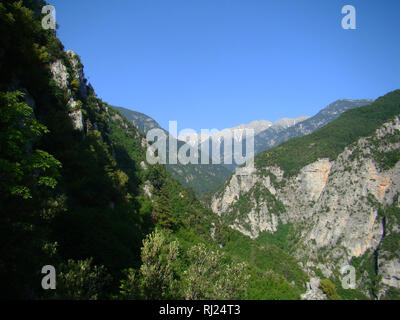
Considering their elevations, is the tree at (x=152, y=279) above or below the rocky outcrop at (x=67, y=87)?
below

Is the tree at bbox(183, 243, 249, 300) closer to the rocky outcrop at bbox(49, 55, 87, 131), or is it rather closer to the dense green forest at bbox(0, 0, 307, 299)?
the dense green forest at bbox(0, 0, 307, 299)

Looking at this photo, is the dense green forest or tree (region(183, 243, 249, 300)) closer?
the dense green forest

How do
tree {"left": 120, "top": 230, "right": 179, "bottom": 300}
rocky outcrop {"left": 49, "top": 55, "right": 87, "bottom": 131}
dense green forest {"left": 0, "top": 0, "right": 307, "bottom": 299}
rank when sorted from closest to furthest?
1. dense green forest {"left": 0, "top": 0, "right": 307, "bottom": 299}
2. tree {"left": 120, "top": 230, "right": 179, "bottom": 300}
3. rocky outcrop {"left": 49, "top": 55, "right": 87, "bottom": 131}

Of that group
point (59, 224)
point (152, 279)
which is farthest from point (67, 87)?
point (152, 279)

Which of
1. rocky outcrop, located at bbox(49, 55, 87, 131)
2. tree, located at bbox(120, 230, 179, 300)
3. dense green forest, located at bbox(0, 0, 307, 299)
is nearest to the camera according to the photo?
dense green forest, located at bbox(0, 0, 307, 299)

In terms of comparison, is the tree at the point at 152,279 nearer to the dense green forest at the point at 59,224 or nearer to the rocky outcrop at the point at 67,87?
the dense green forest at the point at 59,224

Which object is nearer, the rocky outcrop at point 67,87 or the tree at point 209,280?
the tree at point 209,280

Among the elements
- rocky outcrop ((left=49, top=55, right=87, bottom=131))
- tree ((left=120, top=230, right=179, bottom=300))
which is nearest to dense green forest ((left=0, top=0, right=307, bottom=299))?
tree ((left=120, top=230, right=179, bottom=300))

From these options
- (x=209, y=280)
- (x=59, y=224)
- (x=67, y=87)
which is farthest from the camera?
(x=67, y=87)

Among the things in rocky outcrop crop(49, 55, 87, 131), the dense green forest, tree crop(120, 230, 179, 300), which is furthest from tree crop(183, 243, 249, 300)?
rocky outcrop crop(49, 55, 87, 131)

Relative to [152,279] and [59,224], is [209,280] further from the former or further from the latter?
[59,224]

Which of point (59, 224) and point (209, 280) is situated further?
point (59, 224)

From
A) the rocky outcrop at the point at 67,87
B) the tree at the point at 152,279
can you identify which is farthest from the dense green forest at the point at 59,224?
the rocky outcrop at the point at 67,87

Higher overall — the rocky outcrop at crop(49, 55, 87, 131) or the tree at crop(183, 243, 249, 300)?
the rocky outcrop at crop(49, 55, 87, 131)
